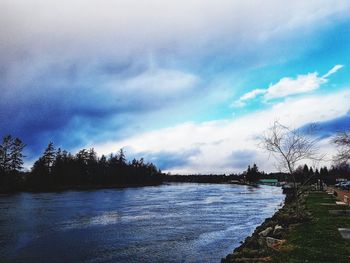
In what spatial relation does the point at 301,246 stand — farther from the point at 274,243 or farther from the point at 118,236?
the point at 118,236

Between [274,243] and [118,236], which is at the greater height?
[274,243]

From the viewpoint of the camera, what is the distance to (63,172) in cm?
12800

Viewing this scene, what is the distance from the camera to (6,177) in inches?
3799

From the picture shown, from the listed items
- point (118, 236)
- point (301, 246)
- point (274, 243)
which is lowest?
point (118, 236)

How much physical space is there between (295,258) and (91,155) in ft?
516

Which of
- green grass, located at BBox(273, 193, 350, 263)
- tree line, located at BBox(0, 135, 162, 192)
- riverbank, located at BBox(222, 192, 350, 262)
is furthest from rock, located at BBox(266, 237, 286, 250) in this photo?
tree line, located at BBox(0, 135, 162, 192)

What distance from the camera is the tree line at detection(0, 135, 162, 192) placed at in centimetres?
10150

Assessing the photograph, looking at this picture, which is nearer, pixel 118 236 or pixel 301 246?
pixel 301 246

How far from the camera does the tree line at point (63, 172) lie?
333 ft

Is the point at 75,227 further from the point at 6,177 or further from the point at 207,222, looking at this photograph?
the point at 6,177

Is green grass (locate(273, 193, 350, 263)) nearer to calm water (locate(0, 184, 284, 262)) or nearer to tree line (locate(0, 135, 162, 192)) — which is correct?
calm water (locate(0, 184, 284, 262))

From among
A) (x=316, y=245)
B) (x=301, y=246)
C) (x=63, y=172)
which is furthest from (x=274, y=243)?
(x=63, y=172)

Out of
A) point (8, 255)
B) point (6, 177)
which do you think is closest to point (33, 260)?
point (8, 255)

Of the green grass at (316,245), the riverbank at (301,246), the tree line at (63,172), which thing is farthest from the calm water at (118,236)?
the tree line at (63,172)
